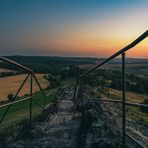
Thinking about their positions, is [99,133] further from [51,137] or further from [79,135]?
[51,137]

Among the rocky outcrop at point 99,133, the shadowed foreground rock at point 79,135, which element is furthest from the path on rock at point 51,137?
the rocky outcrop at point 99,133

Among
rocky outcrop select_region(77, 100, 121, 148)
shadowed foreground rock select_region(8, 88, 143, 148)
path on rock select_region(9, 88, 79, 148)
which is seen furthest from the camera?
path on rock select_region(9, 88, 79, 148)

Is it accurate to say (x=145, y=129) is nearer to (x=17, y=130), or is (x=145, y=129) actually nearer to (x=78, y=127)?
(x=78, y=127)

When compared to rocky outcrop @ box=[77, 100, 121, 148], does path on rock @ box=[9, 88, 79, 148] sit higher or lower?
lower

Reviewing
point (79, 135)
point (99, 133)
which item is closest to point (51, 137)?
point (79, 135)

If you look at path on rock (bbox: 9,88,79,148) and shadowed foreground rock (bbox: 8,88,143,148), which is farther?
path on rock (bbox: 9,88,79,148)

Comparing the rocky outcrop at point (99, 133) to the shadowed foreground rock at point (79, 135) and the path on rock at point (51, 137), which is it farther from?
the path on rock at point (51, 137)

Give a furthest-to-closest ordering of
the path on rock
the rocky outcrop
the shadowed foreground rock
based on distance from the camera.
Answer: the path on rock
the shadowed foreground rock
the rocky outcrop

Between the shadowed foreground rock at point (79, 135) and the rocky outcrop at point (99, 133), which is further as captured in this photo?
A: the shadowed foreground rock at point (79, 135)

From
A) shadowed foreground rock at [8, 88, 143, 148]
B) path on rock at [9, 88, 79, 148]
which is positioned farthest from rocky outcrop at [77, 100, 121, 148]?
path on rock at [9, 88, 79, 148]

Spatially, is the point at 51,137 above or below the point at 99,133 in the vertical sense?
below

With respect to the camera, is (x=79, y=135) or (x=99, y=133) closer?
(x=99, y=133)

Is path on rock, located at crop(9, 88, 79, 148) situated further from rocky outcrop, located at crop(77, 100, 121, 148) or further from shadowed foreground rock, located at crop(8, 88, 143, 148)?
rocky outcrop, located at crop(77, 100, 121, 148)

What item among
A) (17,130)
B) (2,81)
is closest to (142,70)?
(17,130)
